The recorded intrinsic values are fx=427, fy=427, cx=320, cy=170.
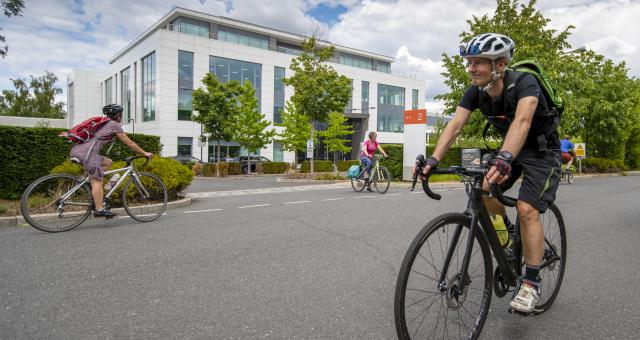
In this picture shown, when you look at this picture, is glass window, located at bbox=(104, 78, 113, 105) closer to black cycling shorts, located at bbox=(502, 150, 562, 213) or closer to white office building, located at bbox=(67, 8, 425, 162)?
white office building, located at bbox=(67, 8, 425, 162)

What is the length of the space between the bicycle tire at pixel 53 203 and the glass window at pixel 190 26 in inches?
1664

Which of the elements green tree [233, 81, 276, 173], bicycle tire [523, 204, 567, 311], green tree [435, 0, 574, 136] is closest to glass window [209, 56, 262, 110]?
green tree [233, 81, 276, 173]

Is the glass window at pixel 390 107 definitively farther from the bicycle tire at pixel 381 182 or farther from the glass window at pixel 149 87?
the bicycle tire at pixel 381 182

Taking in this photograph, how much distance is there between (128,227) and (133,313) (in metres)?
3.75

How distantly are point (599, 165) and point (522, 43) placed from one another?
1163cm

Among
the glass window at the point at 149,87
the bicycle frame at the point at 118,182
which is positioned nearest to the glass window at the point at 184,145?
the glass window at the point at 149,87

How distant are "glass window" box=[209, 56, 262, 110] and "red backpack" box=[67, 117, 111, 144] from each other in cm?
3757

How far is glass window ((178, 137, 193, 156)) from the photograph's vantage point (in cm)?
4016

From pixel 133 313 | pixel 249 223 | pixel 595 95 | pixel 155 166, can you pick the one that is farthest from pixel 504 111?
pixel 595 95

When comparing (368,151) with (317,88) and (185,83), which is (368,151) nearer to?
(317,88)

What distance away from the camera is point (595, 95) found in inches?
1073

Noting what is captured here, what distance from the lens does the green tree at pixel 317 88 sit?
71.7ft

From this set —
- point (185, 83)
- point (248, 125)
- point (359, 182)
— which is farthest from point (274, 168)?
point (359, 182)

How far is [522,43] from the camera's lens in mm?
20391
